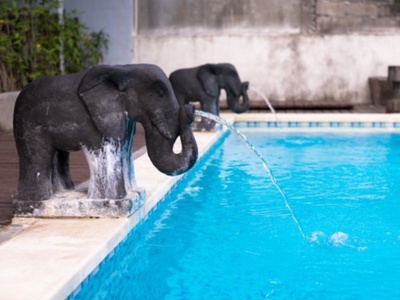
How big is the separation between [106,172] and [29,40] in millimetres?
5714

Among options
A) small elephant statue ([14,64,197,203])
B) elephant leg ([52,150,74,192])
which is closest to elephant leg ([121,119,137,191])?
small elephant statue ([14,64,197,203])

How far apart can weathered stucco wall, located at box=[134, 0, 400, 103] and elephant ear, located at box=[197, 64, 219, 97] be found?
4.88 m

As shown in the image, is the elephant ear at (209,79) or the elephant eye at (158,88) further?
the elephant ear at (209,79)

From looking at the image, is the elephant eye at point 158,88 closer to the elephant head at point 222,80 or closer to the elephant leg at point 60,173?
the elephant leg at point 60,173

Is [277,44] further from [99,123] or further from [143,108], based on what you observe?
[99,123]

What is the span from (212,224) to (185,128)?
88 centimetres

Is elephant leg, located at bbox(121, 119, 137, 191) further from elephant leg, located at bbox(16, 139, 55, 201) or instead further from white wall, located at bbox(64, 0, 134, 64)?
white wall, located at bbox(64, 0, 134, 64)

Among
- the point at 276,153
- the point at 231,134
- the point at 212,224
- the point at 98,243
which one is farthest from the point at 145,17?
the point at 98,243

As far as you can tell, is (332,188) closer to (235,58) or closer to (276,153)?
(276,153)

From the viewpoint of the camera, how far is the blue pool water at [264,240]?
10.7 feet

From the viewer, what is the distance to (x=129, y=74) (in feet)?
12.4

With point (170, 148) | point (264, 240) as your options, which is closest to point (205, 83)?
point (264, 240)

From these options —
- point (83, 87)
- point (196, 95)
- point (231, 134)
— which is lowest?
point (231, 134)

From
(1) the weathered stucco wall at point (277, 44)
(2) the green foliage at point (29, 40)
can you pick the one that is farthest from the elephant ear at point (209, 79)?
(1) the weathered stucco wall at point (277, 44)
